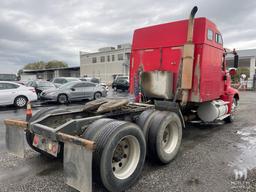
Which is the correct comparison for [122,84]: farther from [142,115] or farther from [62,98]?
[142,115]

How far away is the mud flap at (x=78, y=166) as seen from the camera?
97.0 inches

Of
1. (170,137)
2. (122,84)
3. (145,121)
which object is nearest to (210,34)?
(170,137)

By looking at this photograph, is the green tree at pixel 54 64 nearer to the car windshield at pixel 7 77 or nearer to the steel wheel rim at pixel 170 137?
the car windshield at pixel 7 77

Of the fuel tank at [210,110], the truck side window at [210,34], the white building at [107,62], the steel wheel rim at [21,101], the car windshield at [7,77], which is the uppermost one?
the white building at [107,62]

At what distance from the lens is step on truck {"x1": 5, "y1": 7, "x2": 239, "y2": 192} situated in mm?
2703

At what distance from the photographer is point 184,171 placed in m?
3.65

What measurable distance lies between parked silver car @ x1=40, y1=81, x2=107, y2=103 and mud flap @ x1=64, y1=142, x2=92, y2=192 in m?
11.3

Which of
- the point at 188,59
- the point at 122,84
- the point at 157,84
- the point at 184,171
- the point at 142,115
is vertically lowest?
the point at 184,171

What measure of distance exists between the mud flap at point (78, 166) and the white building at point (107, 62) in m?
46.7

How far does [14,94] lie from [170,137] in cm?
1009

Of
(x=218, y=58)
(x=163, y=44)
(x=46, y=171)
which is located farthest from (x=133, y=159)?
(x=218, y=58)

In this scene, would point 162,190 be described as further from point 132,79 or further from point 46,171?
point 132,79

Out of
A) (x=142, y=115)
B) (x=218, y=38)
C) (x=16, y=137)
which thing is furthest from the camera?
(x=218, y=38)

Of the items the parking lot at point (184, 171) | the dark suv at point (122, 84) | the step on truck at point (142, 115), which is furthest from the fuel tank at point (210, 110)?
the dark suv at point (122, 84)
